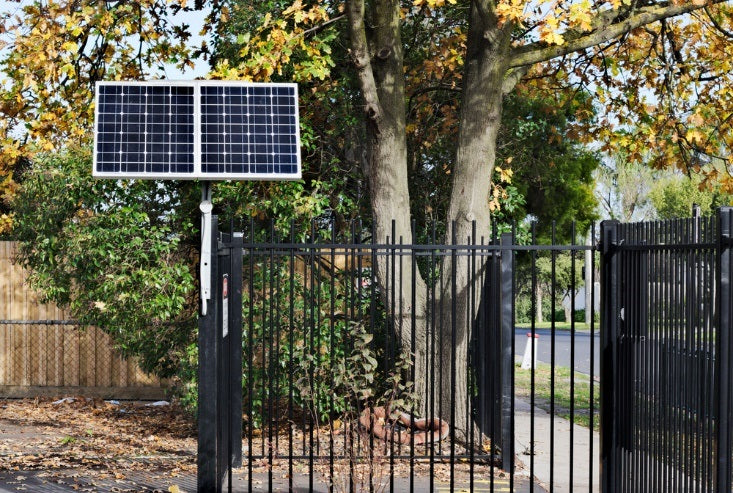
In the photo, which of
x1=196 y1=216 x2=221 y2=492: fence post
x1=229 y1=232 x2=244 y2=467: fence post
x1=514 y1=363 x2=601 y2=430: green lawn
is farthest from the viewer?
x1=514 y1=363 x2=601 y2=430: green lawn

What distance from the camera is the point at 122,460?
34.0ft

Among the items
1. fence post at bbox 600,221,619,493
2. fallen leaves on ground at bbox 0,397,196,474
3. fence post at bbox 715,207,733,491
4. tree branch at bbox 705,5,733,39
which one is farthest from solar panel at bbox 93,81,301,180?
tree branch at bbox 705,5,733,39

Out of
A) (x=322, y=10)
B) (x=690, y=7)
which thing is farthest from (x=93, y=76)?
(x=690, y=7)

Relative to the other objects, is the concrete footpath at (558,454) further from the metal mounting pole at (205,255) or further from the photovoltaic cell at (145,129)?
the photovoltaic cell at (145,129)

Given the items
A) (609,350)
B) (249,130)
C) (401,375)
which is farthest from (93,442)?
(609,350)

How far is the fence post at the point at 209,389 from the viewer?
693 cm

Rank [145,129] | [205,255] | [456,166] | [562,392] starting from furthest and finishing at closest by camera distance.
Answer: [562,392] → [456,166] → [145,129] → [205,255]

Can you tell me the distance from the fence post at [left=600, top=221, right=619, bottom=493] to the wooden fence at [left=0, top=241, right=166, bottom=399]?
917 cm

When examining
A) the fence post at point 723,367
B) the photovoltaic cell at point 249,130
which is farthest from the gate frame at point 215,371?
the fence post at point 723,367

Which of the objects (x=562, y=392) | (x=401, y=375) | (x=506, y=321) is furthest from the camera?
(x=562, y=392)

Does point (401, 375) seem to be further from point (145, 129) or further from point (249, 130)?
point (145, 129)

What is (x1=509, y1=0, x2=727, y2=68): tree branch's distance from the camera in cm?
1152

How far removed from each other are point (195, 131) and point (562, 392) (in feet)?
40.0

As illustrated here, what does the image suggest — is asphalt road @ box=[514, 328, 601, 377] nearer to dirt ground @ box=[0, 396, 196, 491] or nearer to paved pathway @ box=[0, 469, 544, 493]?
dirt ground @ box=[0, 396, 196, 491]
